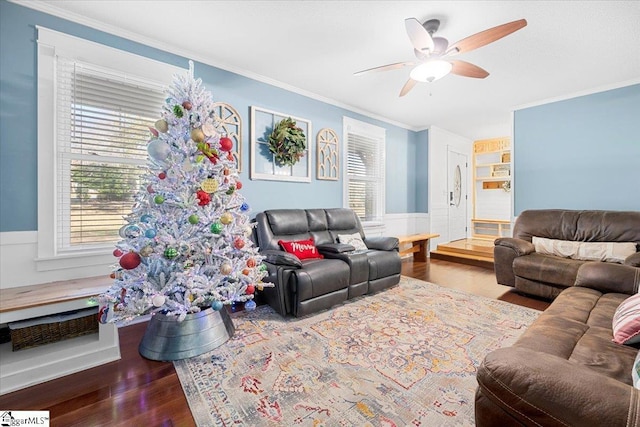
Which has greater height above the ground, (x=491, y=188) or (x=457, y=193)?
(x=491, y=188)

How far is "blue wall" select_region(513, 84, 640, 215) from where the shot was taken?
3719 mm

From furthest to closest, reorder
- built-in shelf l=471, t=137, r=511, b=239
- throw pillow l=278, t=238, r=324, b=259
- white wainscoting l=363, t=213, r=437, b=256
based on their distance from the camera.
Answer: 1. built-in shelf l=471, t=137, r=511, b=239
2. white wainscoting l=363, t=213, r=437, b=256
3. throw pillow l=278, t=238, r=324, b=259

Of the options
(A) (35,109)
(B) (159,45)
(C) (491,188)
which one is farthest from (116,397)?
(C) (491,188)

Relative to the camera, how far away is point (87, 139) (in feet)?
7.89

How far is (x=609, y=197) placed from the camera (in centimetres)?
387

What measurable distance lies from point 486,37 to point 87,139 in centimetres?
332

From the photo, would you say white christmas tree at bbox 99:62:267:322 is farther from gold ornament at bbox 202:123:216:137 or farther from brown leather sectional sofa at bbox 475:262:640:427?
brown leather sectional sofa at bbox 475:262:640:427

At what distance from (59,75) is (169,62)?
36.6 inches

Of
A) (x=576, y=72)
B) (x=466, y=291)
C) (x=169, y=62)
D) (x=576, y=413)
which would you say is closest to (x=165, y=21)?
Answer: (x=169, y=62)

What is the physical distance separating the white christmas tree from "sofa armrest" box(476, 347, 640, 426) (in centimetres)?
174

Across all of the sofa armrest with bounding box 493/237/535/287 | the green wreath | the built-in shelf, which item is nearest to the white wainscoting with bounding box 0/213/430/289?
the green wreath

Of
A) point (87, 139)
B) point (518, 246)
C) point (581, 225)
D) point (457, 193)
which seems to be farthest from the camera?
point (457, 193)

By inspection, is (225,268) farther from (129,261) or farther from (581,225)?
(581,225)

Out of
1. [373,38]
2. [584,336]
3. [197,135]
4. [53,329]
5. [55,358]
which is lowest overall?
[55,358]
